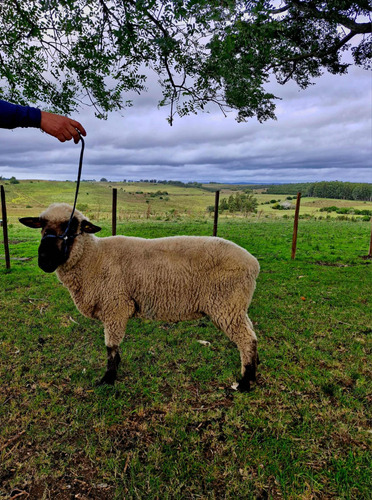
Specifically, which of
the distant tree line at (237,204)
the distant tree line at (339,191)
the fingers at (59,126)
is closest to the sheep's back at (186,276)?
the fingers at (59,126)

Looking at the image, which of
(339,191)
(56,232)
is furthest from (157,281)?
(339,191)

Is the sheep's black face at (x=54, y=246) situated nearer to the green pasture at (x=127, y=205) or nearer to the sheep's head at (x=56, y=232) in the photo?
the sheep's head at (x=56, y=232)

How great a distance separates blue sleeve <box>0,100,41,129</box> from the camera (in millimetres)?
1985

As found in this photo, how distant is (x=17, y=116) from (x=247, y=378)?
12.1ft

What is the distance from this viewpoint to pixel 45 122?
211 cm

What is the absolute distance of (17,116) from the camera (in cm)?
204

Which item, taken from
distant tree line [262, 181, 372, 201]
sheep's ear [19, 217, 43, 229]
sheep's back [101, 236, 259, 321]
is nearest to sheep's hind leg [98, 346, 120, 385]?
sheep's back [101, 236, 259, 321]

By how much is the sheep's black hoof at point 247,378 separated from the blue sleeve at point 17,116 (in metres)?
3.49

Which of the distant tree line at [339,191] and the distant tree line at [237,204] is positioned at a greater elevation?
the distant tree line at [339,191]

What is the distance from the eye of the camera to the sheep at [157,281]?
11.8 ft

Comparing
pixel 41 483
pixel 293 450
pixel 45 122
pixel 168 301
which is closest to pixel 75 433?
pixel 41 483

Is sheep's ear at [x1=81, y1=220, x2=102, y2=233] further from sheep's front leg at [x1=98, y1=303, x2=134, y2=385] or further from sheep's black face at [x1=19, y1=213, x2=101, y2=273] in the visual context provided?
sheep's front leg at [x1=98, y1=303, x2=134, y2=385]

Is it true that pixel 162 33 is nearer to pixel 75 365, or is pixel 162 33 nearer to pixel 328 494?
pixel 75 365

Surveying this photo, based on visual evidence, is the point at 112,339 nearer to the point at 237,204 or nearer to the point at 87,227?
the point at 87,227
